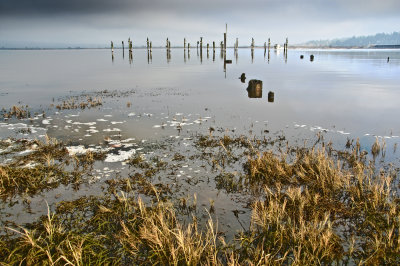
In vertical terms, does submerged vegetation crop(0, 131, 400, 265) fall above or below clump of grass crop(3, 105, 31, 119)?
below

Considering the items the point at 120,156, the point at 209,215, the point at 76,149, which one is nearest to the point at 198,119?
the point at 120,156

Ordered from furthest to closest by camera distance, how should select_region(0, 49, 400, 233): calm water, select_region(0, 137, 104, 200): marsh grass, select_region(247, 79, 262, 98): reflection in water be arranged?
1. select_region(247, 79, 262, 98): reflection in water
2. select_region(0, 49, 400, 233): calm water
3. select_region(0, 137, 104, 200): marsh grass

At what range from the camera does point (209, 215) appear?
5613 millimetres

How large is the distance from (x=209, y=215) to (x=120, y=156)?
4782 mm

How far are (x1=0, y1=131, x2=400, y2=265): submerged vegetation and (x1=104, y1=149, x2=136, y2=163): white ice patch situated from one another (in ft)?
1.11

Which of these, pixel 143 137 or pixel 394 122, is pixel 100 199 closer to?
pixel 143 137

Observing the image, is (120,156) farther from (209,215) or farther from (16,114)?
(16,114)

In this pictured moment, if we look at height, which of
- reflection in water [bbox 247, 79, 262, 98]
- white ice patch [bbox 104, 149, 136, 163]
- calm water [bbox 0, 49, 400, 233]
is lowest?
white ice patch [bbox 104, 149, 136, 163]

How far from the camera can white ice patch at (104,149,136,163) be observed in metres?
9.01

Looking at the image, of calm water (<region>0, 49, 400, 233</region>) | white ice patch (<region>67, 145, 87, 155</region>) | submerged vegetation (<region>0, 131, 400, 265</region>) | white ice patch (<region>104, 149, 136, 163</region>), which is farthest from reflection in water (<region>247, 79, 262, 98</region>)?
white ice patch (<region>67, 145, 87, 155</region>)

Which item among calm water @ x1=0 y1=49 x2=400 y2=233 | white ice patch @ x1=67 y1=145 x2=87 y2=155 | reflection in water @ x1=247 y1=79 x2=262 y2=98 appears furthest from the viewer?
Result: reflection in water @ x1=247 y1=79 x2=262 y2=98

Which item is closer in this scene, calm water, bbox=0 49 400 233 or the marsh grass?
the marsh grass

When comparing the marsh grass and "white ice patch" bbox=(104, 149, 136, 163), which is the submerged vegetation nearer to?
the marsh grass

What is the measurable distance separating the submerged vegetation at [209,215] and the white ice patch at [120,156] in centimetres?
34
